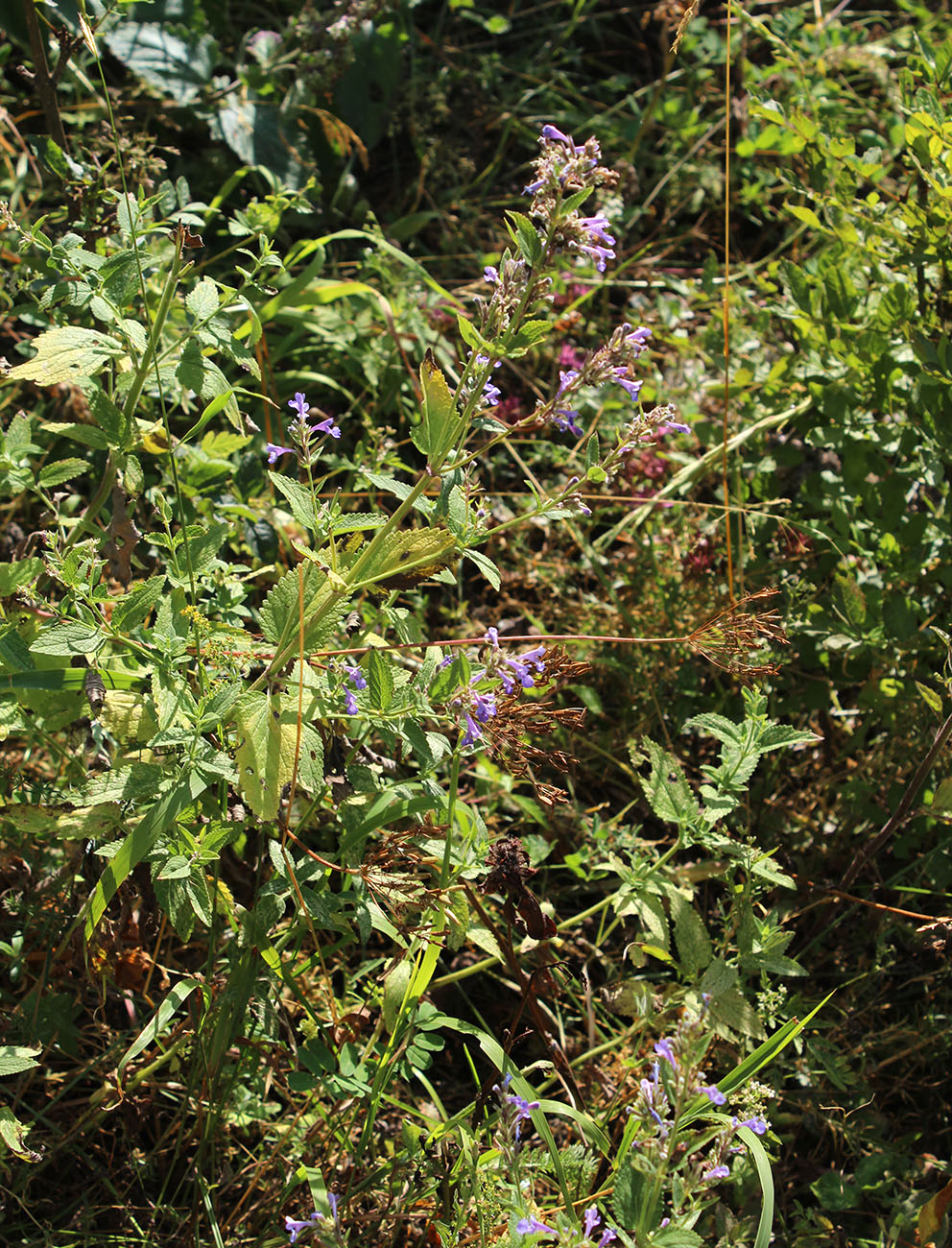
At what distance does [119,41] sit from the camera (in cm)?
321

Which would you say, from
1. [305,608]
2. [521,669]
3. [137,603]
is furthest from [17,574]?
[521,669]

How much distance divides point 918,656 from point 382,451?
140cm

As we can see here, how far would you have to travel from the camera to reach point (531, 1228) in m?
1.47

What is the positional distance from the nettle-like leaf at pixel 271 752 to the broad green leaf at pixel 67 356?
2.05 feet

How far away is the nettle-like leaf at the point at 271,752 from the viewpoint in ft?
5.44

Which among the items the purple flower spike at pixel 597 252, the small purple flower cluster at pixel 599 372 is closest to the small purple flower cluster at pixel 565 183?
the purple flower spike at pixel 597 252

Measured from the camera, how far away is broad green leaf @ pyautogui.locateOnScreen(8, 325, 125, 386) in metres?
1.75

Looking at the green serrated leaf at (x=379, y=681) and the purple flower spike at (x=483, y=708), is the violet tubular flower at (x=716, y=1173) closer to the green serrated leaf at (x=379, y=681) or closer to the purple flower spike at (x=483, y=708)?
the purple flower spike at (x=483, y=708)

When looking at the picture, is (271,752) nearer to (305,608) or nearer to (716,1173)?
(305,608)

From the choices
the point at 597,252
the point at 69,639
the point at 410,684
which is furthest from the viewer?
the point at 410,684

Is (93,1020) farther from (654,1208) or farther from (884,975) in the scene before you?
(884,975)

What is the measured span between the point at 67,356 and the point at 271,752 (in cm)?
77

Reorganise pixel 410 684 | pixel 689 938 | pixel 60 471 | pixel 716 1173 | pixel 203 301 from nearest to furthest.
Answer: pixel 716 1173
pixel 410 684
pixel 203 301
pixel 60 471
pixel 689 938

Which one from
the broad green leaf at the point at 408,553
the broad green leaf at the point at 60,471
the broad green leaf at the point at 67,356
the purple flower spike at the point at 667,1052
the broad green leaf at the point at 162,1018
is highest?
the broad green leaf at the point at 67,356
